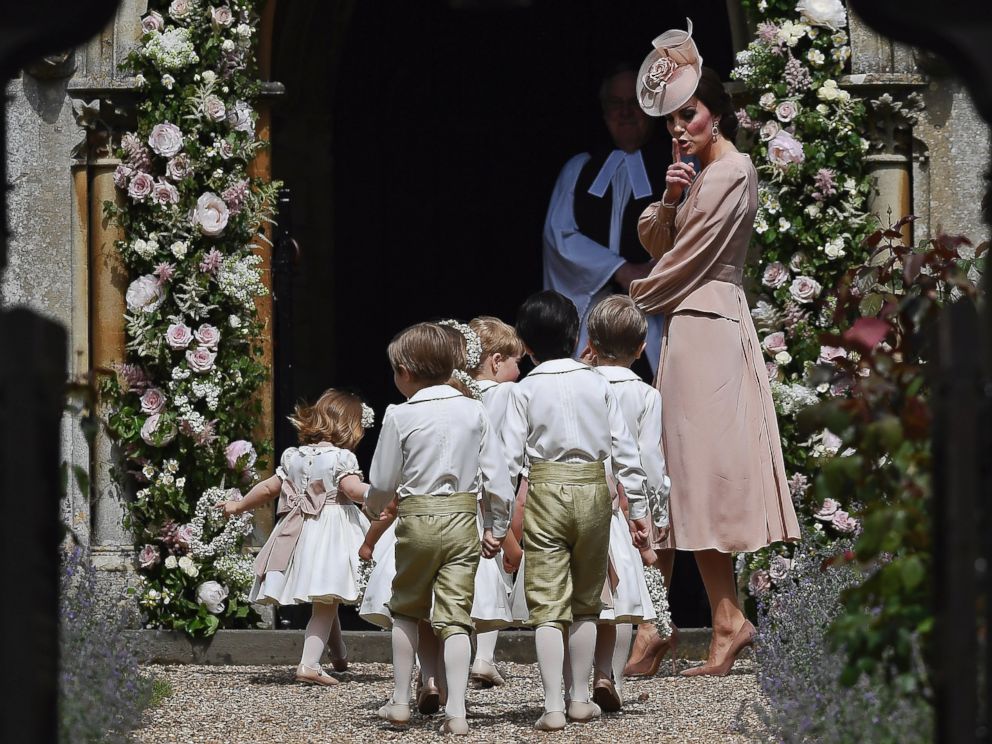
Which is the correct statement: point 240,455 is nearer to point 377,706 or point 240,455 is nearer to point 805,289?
point 377,706

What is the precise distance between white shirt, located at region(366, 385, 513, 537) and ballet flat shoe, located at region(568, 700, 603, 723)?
1.88 feet

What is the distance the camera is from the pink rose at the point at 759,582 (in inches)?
288

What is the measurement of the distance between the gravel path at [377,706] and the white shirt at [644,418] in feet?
2.18

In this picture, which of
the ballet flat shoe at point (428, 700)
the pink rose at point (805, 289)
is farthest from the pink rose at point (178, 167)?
the ballet flat shoe at point (428, 700)

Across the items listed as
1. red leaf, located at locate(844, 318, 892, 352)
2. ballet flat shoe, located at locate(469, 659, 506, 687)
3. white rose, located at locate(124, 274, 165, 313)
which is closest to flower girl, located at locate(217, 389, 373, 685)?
ballet flat shoe, located at locate(469, 659, 506, 687)

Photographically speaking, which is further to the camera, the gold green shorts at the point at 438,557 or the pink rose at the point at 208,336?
the pink rose at the point at 208,336

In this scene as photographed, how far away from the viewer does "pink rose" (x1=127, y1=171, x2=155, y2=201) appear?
24.8 feet

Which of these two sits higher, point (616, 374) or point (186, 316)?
point (186, 316)

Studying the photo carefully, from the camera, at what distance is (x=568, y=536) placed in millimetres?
5430

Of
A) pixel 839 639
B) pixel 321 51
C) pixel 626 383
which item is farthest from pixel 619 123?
pixel 839 639

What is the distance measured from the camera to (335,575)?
21.9 ft

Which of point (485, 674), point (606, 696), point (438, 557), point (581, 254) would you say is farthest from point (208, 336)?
point (606, 696)

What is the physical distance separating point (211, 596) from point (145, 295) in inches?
50.0

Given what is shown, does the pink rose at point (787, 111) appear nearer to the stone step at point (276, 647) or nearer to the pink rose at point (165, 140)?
the stone step at point (276, 647)
